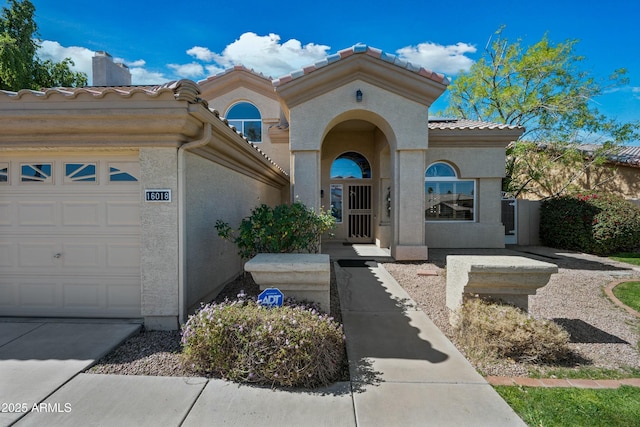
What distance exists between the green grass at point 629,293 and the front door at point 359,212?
8.39 m

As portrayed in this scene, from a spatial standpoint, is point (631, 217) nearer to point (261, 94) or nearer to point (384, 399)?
Answer: point (384, 399)

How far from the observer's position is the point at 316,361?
349 cm

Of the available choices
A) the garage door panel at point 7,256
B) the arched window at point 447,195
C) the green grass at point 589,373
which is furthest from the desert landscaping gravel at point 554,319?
the arched window at point 447,195

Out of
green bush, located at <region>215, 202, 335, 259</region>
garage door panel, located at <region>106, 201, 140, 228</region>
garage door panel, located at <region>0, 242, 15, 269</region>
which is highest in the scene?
garage door panel, located at <region>106, 201, 140, 228</region>

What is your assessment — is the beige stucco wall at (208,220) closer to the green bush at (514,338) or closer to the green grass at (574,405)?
the green bush at (514,338)

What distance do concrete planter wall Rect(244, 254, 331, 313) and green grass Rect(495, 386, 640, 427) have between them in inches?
94.8

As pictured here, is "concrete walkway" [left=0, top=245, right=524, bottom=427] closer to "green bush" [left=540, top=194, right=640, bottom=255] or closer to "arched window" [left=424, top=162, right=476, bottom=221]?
"arched window" [left=424, top=162, right=476, bottom=221]

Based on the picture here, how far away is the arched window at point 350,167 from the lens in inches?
559

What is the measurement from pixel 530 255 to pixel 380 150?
6.75m

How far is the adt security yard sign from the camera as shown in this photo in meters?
4.18

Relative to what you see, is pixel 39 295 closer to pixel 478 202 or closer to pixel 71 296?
pixel 71 296

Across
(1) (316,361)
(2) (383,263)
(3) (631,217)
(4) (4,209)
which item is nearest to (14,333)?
(4) (4,209)

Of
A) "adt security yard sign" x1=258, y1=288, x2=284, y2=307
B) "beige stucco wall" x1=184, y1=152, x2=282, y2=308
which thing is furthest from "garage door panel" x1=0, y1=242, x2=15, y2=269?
"adt security yard sign" x1=258, y1=288, x2=284, y2=307

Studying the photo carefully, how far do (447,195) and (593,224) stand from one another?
551cm
